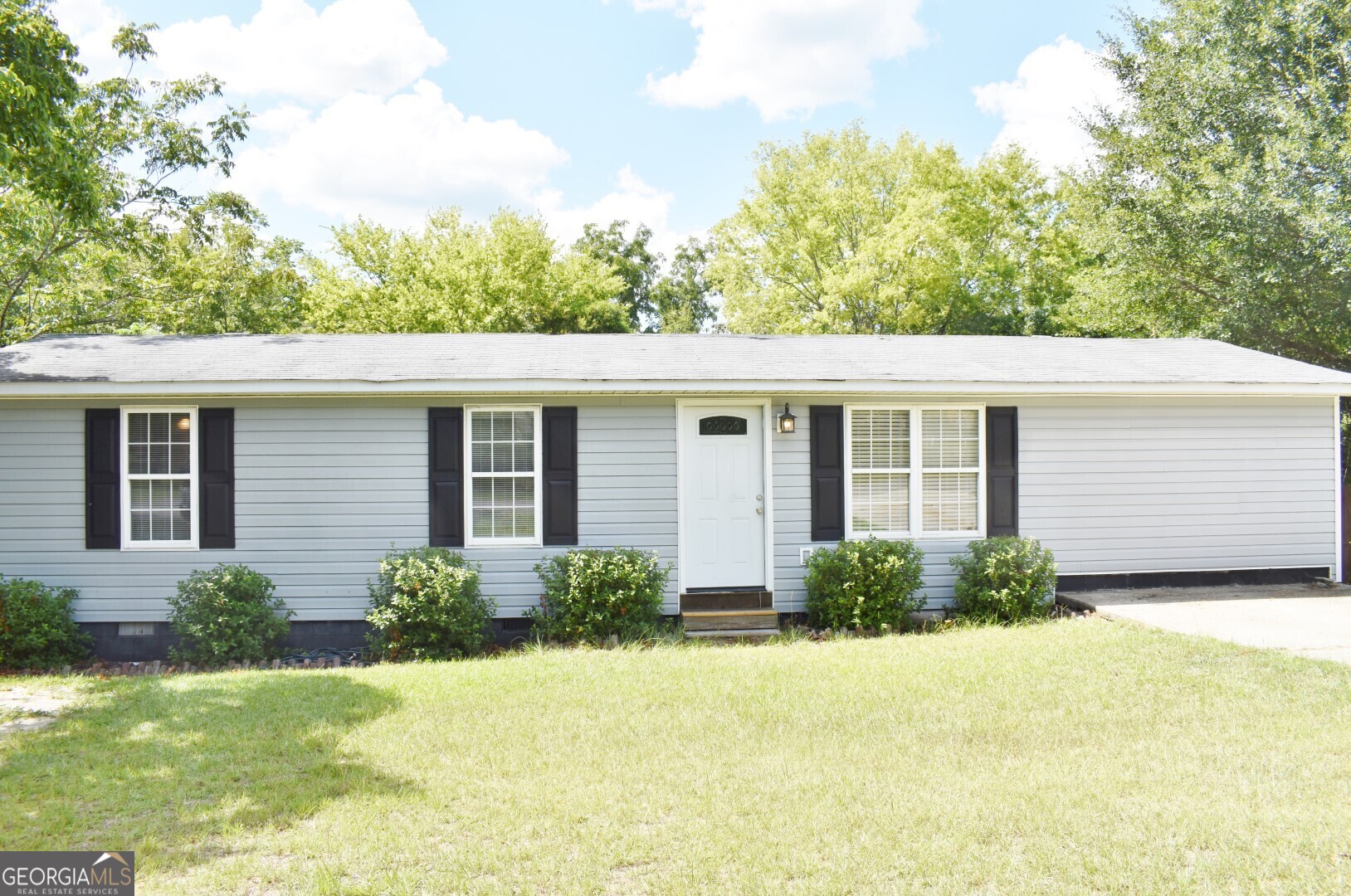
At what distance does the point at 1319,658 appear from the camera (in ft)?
21.1

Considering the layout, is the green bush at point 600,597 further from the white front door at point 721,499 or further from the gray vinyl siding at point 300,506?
the white front door at point 721,499

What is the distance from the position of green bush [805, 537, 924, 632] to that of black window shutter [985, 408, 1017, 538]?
113cm

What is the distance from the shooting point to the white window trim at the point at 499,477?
337 inches

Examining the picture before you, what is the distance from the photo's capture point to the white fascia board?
795 centimetres

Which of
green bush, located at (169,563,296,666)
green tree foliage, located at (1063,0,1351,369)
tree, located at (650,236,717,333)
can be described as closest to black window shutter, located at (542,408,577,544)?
green bush, located at (169,563,296,666)

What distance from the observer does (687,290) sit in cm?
3784

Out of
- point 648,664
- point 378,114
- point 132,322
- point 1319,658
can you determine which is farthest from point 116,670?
point 378,114

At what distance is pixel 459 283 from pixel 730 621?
18.5 m

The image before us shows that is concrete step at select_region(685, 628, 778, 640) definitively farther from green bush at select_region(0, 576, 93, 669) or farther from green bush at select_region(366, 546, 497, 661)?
green bush at select_region(0, 576, 93, 669)

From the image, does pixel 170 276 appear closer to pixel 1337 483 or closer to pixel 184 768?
pixel 184 768

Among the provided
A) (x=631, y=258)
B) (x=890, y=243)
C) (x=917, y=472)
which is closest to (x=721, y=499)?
(x=917, y=472)

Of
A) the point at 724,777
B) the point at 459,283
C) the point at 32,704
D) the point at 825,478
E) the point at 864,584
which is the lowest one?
the point at 32,704

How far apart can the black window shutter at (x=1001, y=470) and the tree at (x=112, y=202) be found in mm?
11804

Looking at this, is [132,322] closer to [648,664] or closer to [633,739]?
[648,664]
